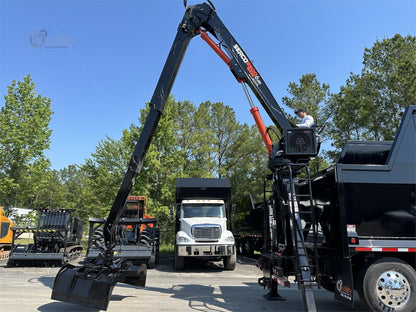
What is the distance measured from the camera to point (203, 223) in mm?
12852

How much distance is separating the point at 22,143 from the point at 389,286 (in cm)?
2234

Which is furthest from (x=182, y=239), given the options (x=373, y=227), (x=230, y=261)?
(x=373, y=227)

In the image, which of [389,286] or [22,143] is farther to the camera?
[22,143]

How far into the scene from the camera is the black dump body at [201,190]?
14.0m

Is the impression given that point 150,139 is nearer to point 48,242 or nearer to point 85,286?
point 85,286

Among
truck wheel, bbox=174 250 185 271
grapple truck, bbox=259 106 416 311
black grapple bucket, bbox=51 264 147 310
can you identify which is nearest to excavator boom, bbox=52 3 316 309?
black grapple bucket, bbox=51 264 147 310

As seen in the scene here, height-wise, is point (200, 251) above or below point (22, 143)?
below

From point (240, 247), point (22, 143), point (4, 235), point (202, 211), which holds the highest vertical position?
point (22, 143)

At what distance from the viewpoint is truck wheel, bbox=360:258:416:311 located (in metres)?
5.42

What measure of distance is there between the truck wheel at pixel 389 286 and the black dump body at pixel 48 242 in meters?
11.9

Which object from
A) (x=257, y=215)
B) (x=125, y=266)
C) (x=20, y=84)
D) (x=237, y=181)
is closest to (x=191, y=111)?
(x=237, y=181)

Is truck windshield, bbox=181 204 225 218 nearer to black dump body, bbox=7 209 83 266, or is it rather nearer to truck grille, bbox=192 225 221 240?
truck grille, bbox=192 225 221 240

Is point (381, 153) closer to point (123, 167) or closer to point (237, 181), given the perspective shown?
point (123, 167)

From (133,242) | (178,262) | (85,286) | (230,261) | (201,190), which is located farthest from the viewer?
(133,242)
